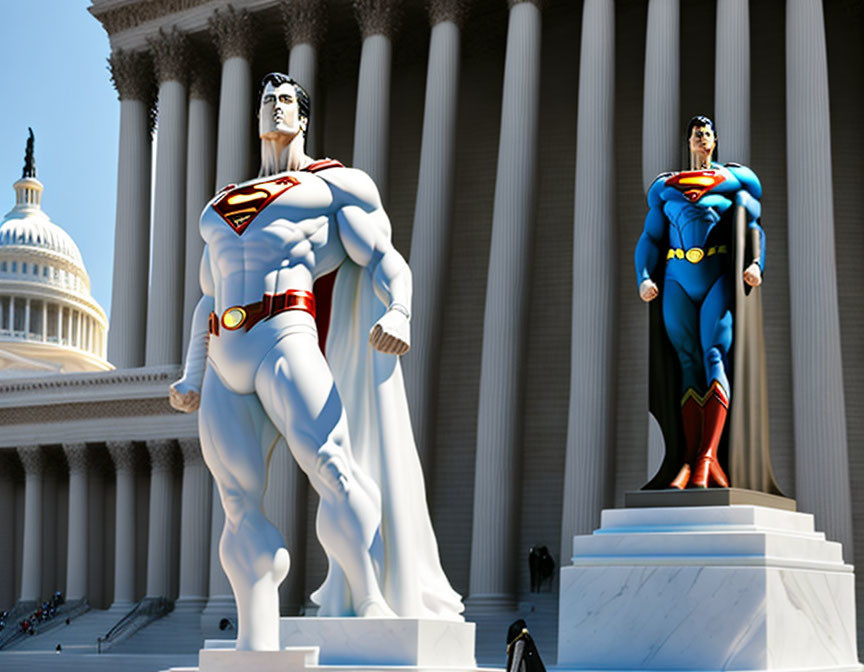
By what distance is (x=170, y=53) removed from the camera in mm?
40906

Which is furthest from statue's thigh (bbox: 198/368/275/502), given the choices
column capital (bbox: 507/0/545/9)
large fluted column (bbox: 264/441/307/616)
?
column capital (bbox: 507/0/545/9)

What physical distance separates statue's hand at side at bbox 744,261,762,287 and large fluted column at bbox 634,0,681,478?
17.8 meters

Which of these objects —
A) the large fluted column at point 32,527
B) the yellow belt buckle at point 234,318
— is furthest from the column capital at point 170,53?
the yellow belt buckle at point 234,318

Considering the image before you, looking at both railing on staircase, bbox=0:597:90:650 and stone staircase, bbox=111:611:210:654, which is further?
railing on staircase, bbox=0:597:90:650

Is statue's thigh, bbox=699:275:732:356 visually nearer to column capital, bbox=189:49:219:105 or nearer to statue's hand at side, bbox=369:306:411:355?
statue's hand at side, bbox=369:306:411:355

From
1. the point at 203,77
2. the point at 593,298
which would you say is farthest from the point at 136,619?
the point at 203,77

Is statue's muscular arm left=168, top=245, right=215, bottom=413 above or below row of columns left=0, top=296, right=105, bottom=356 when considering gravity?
below

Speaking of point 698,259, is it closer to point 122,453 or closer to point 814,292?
point 814,292

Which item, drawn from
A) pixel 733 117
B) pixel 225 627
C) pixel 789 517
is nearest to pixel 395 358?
pixel 789 517

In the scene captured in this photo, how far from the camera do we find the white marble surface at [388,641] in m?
8.30

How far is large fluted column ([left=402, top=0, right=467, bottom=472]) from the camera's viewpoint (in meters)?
33.1

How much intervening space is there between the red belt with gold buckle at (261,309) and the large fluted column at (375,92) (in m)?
26.4

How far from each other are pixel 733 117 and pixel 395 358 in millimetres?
22863

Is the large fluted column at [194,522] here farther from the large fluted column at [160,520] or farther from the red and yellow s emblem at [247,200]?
the red and yellow s emblem at [247,200]
